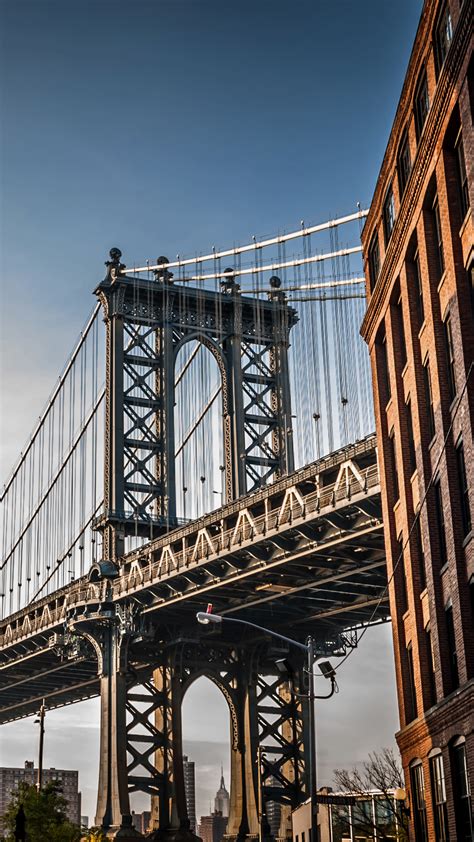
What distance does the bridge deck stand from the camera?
2179 inches

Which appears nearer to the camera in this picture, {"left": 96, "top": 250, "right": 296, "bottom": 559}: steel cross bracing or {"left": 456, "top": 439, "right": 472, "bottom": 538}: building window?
{"left": 456, "top": 439, "right": 472, "bottom": 538}: building window

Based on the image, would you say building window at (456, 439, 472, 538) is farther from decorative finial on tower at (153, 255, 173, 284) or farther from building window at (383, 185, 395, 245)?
decorative finial on tower at (153, 255, 173, 284)

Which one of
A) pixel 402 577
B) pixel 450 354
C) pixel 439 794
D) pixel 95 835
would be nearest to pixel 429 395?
pixel 450 354

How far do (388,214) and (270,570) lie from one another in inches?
1052

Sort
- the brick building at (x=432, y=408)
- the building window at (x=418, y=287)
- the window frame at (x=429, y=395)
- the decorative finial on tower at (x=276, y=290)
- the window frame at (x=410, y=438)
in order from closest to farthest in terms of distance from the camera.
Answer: the brick building at (x=432, y=408) < the window frame at (x=429, y=395) < the building window at (x=418, y=287) < the window frame at (x=410, y=438) < the decorative finial on tower at (x=276, y=290)

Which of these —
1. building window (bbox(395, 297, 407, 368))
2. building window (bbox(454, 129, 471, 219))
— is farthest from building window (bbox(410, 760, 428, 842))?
building window (bbox(454, 129, 471, 219))

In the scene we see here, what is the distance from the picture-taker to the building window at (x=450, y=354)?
3166cm

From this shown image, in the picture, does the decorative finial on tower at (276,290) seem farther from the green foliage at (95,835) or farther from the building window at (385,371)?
the building window at (385,371)

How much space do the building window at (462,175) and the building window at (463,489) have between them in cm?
534

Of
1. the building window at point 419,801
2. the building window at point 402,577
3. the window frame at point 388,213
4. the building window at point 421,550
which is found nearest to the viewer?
the building window at point 419,801

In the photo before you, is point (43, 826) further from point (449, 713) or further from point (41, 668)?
point (449, 713)

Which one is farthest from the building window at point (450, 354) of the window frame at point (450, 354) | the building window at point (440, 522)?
the building window at point (440, 522)

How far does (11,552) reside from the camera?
11381 cm

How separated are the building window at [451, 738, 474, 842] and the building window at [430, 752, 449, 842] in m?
0.98
